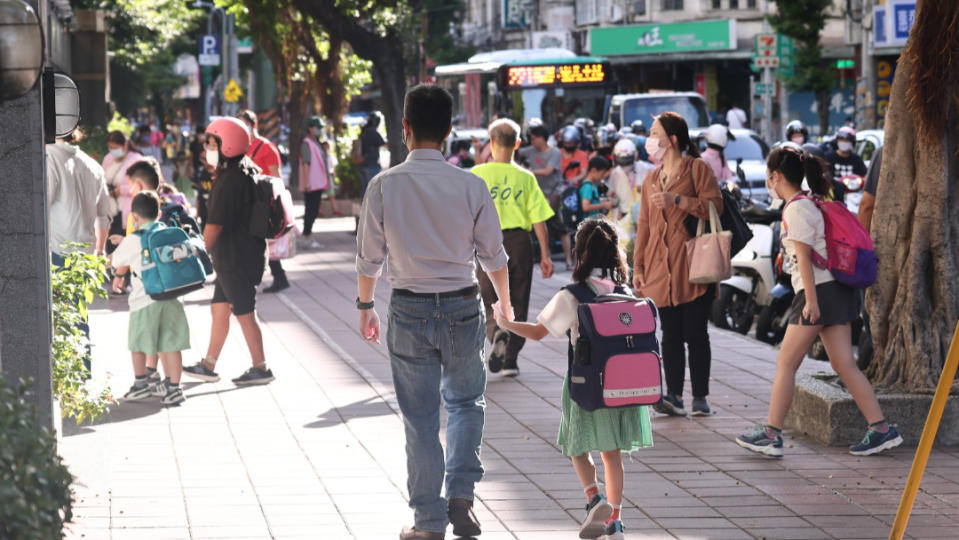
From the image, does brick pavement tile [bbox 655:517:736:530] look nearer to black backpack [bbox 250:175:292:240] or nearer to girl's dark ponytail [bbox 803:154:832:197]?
girl's dark ponytail [bbox 803:154:832:197]

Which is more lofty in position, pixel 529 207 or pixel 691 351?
pixel 529 207

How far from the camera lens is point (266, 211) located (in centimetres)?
1041

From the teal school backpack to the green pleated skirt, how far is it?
13.4 feet

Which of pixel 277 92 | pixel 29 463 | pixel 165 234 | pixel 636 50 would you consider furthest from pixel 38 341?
pixel 636 50

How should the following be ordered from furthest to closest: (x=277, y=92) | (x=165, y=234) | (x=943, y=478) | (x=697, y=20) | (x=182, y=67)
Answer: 1. (x=182, y=67)
2. (x=697, y=20)
3. (x=277, y=92)
4. (x=165, y=234)
5. (x=943, y=478)

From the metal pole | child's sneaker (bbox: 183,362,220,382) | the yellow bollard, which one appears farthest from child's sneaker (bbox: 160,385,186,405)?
the metal pole

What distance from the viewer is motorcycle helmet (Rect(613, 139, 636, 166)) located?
662 inches

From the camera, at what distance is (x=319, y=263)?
19609mm

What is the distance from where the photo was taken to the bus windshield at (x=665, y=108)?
28172mm

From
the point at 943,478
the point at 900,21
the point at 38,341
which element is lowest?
the point at 943,478

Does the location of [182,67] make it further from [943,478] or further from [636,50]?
[943,478]

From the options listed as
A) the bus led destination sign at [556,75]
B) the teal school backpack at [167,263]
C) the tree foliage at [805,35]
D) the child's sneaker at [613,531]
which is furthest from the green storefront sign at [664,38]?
the child's sneaker at [613,531]

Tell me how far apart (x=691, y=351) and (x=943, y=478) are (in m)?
2.01

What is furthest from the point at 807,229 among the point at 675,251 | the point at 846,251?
the point at 675,251
